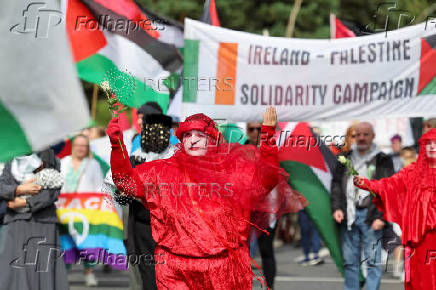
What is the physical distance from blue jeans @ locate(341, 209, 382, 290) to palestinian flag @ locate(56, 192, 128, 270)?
2.41 meters

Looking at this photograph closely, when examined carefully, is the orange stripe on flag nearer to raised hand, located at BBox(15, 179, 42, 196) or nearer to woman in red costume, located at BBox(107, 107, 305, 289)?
raised hand, located at BBox(15, 179, 42, 196)

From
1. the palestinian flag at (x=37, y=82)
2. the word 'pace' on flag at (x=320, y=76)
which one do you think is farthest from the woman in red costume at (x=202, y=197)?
the word 'pace' on flag at (x=320, y=76)

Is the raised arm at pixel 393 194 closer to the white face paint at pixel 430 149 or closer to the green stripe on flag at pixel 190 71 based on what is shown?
the white face paint at pixel 430 149

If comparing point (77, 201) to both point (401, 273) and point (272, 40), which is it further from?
point (401, 273)

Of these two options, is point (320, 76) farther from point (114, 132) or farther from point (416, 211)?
point (114, 132)

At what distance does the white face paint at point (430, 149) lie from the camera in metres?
7.19

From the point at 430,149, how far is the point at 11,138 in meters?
4.03

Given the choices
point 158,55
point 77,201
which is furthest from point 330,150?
point 77,201

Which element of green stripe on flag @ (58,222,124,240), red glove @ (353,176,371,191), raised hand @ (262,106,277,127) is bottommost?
green stripe on flag @ (58,222,124,240)

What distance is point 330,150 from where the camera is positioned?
941 centimetres

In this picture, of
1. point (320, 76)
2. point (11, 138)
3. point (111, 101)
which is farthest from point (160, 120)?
point (11, 138)

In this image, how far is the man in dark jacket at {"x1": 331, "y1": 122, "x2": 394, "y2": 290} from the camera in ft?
28.5

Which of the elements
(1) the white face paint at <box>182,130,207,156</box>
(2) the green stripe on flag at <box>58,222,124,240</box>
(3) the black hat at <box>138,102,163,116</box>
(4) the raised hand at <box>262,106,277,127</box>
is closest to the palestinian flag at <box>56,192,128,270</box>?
(2) the green stripe on flag at <box>58,222,124,240</box>

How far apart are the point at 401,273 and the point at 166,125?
5.20 meters
